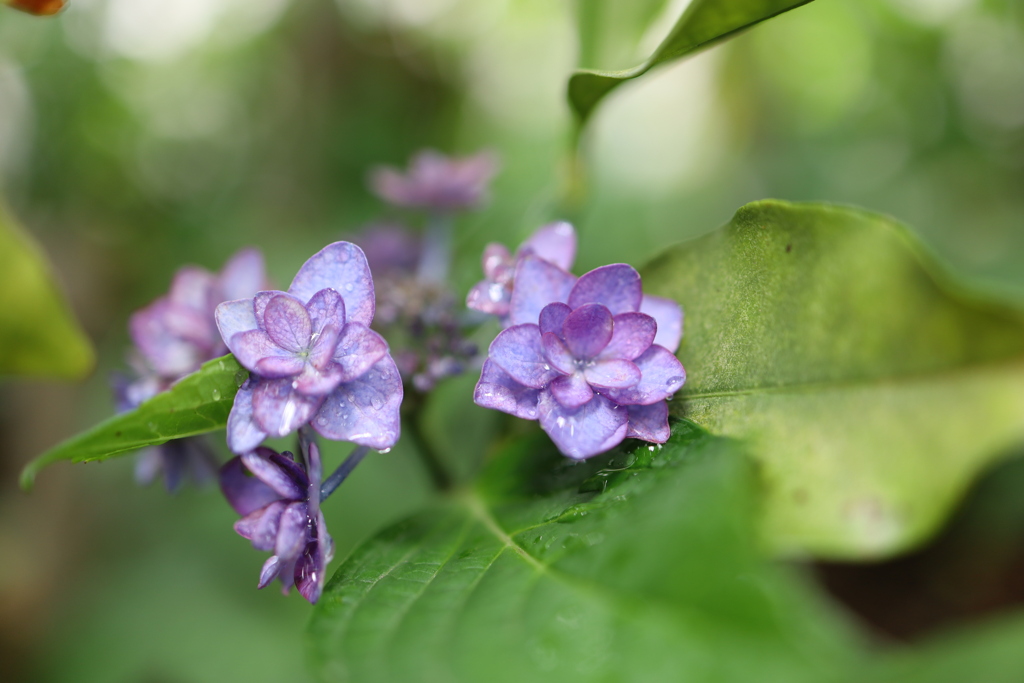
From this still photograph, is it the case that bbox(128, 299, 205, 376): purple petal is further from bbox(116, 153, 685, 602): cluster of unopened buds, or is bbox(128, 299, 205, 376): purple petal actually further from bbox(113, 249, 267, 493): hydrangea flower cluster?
bbox(116, 153, 685, 602): cluster of unopened buds

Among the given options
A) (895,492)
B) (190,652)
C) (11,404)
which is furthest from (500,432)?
(11,404)

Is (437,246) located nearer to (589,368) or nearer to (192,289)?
(192,289)

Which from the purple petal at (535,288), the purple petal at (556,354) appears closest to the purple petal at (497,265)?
the purple petal at (535,288)

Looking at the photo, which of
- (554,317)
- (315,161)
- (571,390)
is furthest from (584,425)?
(315,161)

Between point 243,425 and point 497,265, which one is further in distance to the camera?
point 497,265

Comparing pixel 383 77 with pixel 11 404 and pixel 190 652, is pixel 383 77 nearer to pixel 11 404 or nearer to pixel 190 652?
pixel 11 404

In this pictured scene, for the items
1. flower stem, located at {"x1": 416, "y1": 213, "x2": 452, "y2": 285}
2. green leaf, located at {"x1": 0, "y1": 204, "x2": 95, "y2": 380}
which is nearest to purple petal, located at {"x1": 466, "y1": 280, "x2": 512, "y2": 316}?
flower stem, located at {"x1": 416, "y1": 213, "x2": 452, "y2": 285}
